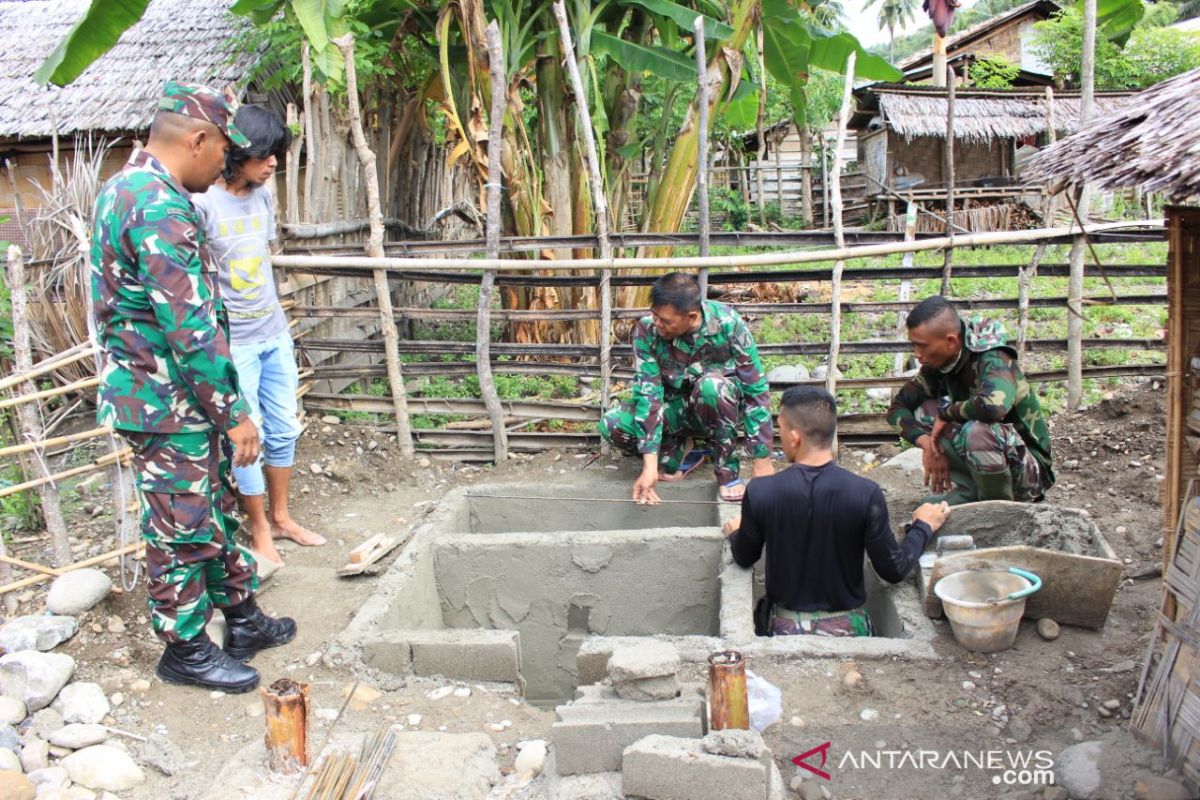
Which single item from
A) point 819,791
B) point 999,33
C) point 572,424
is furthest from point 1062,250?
point 999,33

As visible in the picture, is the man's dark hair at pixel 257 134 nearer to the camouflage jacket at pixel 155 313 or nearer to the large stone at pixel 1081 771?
the camouflage jacket at pixel 155 313

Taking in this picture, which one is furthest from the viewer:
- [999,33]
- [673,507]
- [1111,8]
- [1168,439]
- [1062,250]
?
[999,33]

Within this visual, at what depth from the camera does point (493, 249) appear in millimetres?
5375

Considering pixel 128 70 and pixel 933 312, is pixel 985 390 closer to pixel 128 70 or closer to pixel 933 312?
pixel 933 312

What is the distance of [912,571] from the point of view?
3.64 metres

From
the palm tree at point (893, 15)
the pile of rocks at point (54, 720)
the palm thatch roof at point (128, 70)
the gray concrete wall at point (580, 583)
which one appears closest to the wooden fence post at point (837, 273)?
the gray concrete wall at point (580, 583)

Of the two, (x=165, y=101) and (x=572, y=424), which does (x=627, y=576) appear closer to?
(x=572, y=424)

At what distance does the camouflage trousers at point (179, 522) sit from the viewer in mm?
3092

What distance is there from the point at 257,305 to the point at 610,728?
2623 mm

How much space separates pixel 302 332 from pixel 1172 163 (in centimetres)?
467

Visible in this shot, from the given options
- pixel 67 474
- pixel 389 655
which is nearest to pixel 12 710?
pixel 67 474

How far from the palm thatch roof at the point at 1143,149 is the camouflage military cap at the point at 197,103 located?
8.83ft

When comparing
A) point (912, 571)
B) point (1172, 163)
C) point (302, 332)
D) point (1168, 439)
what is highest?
point (1172, 163)

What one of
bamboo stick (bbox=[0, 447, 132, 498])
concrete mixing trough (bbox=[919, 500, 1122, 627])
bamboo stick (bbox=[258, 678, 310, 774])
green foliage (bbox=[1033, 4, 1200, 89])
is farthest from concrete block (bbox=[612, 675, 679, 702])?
green foliage (bbox=[1033, 4, 1200, 89])
